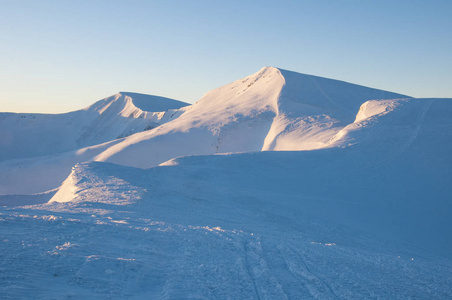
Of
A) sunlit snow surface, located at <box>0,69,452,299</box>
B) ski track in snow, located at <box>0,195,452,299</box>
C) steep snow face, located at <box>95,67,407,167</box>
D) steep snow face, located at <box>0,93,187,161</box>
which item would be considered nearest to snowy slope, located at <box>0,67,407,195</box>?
steep snow face, located at <box>95,67,407,167</box>

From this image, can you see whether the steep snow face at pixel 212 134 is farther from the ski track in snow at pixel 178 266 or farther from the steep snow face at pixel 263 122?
the ski track in snow at pixel 178 266

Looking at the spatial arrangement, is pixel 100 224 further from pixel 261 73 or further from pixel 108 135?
pixel 108 135

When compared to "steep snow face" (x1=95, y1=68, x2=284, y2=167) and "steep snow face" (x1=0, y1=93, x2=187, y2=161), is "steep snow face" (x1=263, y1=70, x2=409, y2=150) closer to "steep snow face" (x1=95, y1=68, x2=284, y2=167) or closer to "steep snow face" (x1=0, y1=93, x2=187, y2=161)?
"steep snow face" (x1=95, y1=68, x2=284, y2=167)

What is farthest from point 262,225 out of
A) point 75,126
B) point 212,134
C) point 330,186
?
point 75,126

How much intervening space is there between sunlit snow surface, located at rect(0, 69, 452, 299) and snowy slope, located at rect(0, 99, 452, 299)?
29mm

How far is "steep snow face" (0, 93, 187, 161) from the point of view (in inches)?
1909

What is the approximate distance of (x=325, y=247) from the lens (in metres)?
7.52

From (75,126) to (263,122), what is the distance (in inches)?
1388

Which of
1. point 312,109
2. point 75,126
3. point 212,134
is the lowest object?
point 212,134

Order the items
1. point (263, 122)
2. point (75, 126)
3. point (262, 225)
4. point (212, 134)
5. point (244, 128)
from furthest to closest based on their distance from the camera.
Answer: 1. point (75, 126)
2. point (263, 122)
3. point (244, 128)
4. point (212, 134)
5. point (262, 225)

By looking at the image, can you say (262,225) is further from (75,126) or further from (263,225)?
(75,126)

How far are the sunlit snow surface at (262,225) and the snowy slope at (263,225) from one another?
3cm

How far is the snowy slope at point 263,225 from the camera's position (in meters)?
4.53

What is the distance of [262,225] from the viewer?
9836 mm
